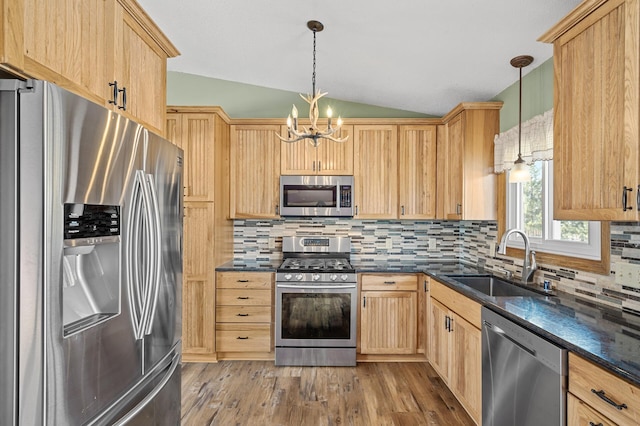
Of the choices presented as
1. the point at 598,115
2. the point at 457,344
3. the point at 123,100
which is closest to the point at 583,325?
the point at 598,115

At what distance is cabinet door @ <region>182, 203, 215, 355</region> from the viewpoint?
10.8 feet

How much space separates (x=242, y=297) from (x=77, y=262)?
2294mm

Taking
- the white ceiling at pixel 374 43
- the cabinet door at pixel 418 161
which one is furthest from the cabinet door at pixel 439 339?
the white ceiling at pixel 374 43

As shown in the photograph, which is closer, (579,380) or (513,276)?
(579,380)

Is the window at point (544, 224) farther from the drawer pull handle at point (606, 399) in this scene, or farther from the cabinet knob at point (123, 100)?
the cabinet knob at point (123, 100)

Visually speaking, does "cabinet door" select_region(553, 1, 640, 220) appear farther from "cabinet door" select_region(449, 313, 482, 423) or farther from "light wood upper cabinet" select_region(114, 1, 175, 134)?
"light wood upper cabinet" select_region(114, 1, 175, 134)

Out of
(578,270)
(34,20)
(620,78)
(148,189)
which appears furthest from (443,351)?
(34,20)

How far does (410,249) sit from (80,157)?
3.42 metres

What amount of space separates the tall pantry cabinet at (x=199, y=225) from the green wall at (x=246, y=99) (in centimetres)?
71

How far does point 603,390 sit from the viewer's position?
118cm

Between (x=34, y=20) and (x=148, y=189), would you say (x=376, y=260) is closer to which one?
(x=148, y=189)

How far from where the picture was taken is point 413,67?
283 cm

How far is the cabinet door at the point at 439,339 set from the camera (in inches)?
107

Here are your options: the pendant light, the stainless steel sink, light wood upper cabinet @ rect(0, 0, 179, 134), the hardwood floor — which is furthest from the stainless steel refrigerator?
the stainless steel sink
